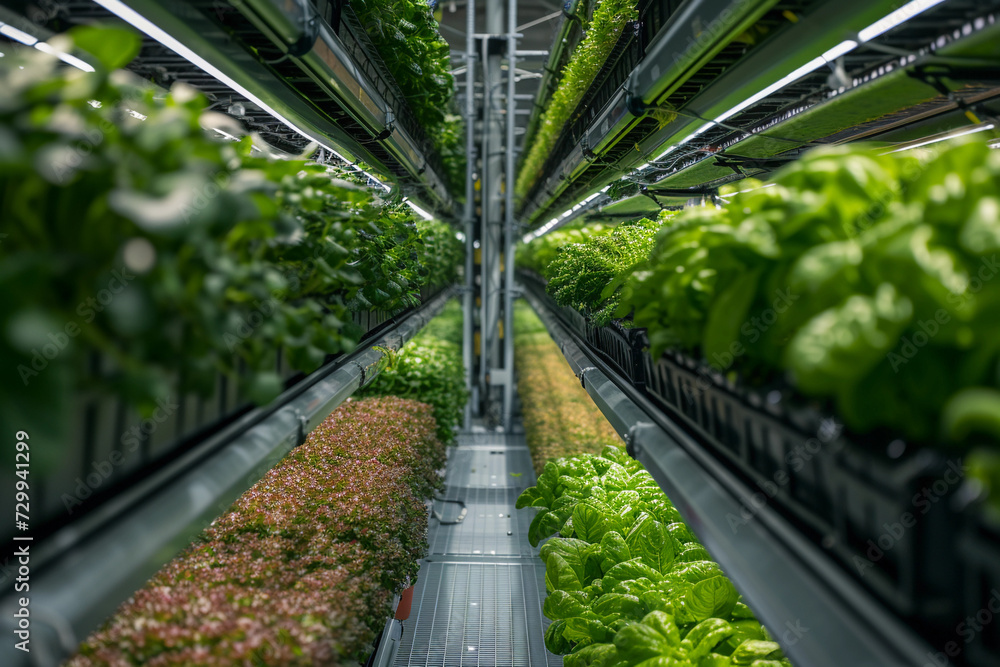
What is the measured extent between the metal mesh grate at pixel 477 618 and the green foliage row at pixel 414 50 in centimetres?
268

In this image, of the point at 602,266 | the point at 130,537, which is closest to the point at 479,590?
the point at 602,266

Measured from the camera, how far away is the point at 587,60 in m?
2.88

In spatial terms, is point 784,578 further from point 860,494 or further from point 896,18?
point 896,18

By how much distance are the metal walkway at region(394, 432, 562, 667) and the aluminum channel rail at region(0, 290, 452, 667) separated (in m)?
1.67

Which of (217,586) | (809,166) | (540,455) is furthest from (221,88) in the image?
(540,455)

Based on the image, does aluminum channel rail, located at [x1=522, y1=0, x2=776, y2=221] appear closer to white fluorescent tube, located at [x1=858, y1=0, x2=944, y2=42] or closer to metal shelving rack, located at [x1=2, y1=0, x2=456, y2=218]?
white fluorescent tube, located at [x1=858, y1=0, x2=944, y2=42]

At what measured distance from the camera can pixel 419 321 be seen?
10.4ft

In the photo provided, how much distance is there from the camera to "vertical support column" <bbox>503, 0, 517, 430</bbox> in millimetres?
5594

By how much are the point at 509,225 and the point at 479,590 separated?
3.86 metres

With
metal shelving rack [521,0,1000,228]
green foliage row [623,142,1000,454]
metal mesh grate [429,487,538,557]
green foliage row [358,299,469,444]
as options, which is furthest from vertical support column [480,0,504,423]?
green foliage row [623,142,1000,454]

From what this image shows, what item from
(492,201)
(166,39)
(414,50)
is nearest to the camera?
(166,39)

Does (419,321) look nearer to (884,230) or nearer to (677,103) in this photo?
(677,103)

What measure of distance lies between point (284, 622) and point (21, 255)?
77 centimetres

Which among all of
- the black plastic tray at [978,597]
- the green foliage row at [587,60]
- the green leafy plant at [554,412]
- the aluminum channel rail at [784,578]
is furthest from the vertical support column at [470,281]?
the black plastic tray at [978,597]
